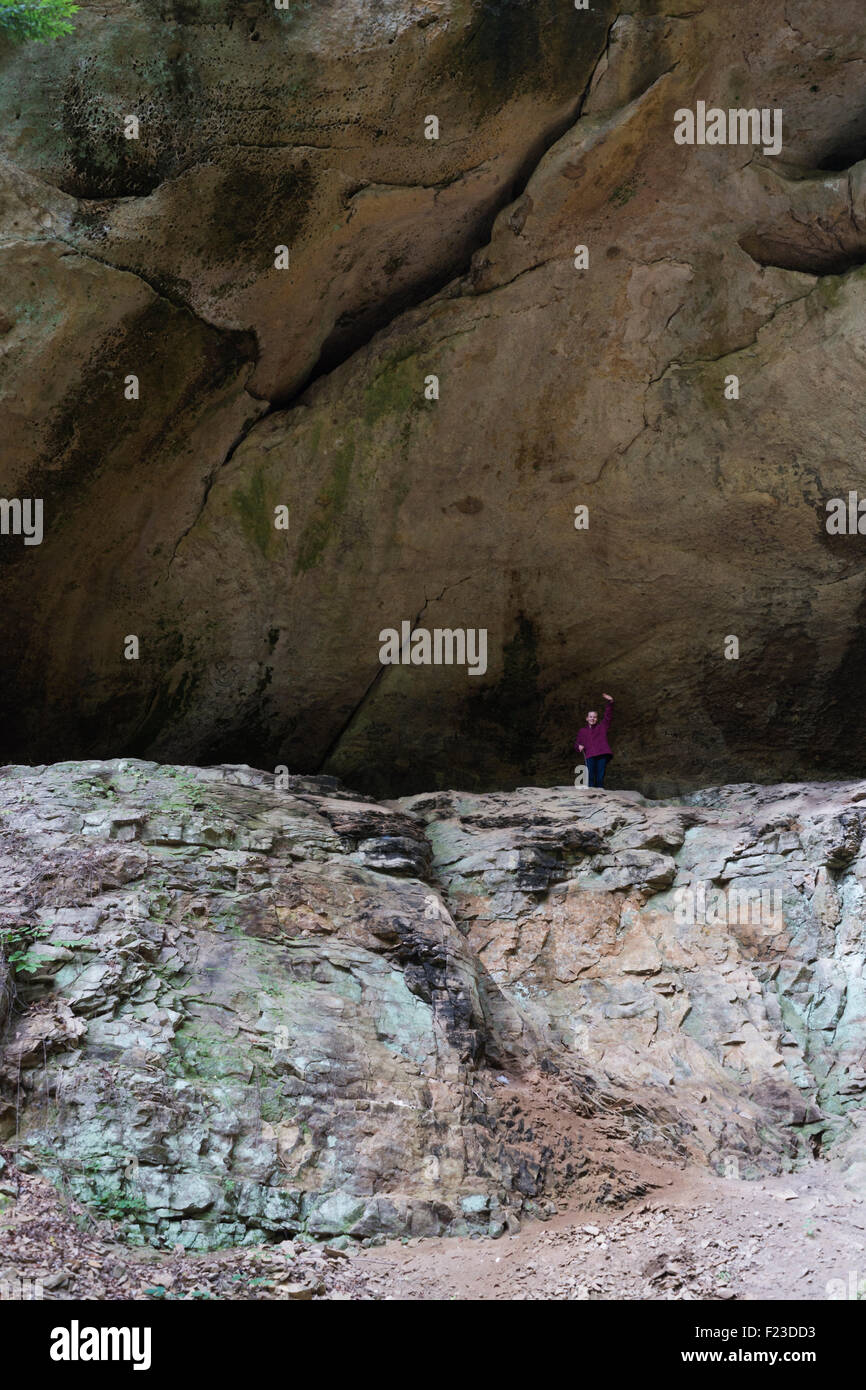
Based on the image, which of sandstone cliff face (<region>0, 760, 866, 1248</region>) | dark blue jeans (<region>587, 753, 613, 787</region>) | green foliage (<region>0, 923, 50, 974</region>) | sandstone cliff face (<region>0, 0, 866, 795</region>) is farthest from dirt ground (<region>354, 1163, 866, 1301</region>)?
sandstone cliff face (<region>0, 0, 866, 795</region>)

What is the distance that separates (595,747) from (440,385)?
322 cm

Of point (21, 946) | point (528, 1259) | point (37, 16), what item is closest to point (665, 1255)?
point (528, 1259)

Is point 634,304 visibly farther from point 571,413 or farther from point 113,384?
point 113,384

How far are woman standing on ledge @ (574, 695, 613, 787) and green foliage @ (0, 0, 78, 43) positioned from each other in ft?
20.1

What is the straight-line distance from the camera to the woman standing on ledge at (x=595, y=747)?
9.98m

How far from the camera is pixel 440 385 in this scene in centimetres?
1033

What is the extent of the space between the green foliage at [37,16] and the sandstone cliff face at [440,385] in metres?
0.23

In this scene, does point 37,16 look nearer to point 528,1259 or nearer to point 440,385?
point 440,385

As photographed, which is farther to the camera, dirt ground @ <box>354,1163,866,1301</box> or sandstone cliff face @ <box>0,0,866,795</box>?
sandstone cliff face @ <box>0,0,866,795</box>

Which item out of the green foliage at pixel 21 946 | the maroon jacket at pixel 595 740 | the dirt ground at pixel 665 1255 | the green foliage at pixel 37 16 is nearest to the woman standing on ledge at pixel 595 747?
the maroon jacket at pixel 595 740

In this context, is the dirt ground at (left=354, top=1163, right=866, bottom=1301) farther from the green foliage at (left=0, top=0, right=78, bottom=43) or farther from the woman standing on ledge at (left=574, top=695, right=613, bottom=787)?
the green foliage at (left=0, top=0, right=78, bottom=43)

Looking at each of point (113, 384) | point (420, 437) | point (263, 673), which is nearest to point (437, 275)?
point (420, 437)

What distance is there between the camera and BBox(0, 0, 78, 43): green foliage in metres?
8.24

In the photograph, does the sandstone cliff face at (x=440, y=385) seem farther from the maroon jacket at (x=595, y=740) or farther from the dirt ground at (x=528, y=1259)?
the dirt ground at (x=528, y=1259)
